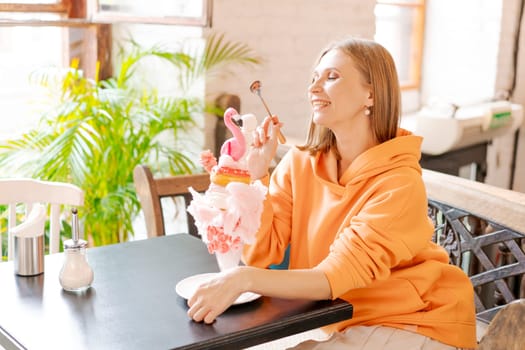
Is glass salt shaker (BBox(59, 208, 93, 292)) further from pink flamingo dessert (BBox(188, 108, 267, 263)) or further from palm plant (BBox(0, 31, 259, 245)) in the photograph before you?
palm plant (BBox(0, 31, 259, 245))

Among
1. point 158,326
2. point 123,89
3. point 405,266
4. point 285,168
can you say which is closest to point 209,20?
point 123,89

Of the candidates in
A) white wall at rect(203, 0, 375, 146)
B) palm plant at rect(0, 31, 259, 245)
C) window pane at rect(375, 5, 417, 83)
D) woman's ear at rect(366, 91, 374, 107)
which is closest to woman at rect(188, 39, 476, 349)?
woman's ear at rect(366, 91, 374, 107)

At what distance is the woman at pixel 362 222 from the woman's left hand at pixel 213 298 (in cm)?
9

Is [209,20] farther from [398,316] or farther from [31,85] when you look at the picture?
[398,316]

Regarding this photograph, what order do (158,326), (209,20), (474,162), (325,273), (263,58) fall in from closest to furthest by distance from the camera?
1. (158,326)
2. (325,273)
3. (209,20)
4. (263,58)
5. (474,162)

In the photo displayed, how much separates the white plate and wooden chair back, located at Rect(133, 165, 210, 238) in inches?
24.7

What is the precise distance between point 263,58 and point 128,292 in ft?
6.01

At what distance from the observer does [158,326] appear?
5.05 ft

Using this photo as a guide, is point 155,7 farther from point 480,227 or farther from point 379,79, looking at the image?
point 480,227

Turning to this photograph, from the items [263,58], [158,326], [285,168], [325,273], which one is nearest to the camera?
[158,326]

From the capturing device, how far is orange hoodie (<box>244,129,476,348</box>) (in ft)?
5.75

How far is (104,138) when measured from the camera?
113 inches

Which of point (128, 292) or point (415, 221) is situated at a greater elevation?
point (415, 221)

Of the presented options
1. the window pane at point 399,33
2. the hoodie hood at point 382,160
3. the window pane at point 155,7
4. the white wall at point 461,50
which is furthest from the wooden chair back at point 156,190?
the white wall at point 461,50
